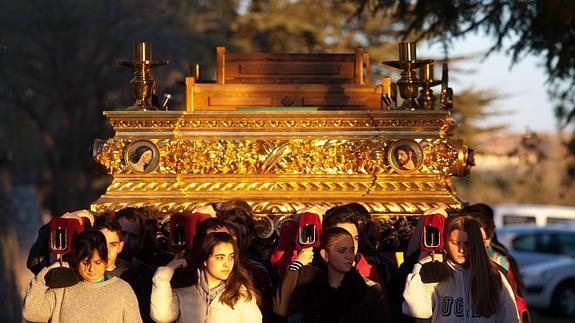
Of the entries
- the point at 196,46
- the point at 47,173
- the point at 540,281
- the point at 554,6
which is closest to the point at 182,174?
the point at 554,6

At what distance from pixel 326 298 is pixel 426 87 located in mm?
2956

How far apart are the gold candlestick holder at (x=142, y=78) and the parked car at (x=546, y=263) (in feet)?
45.6

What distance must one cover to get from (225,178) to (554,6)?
3.71 m

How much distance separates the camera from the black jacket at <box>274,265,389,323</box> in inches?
310

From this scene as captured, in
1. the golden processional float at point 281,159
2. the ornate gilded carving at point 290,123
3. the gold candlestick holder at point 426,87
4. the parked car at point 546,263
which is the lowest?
the parked car at point 546,263

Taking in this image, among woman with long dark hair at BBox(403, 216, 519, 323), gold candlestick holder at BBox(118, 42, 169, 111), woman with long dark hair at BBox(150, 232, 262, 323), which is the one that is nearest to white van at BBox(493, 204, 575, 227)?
gold candlestick holder at BBox(118, 42, 169, 111)

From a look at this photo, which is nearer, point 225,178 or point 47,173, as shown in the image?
point 225,178

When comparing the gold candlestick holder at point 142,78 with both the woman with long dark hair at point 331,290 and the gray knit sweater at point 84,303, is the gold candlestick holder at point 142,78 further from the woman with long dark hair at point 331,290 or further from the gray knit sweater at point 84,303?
the woman with long dark hair at point 331,290

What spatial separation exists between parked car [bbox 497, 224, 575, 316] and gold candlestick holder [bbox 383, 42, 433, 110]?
1345 centimetres

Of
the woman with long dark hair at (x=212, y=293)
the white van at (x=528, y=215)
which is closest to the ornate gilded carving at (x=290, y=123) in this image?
the woman with long dark hair at (x=212, y=293)

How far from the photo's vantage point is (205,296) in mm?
8023

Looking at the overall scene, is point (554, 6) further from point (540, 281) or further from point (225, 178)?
point (540, 281)

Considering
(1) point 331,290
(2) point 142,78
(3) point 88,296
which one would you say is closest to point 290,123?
(2) point 142,78

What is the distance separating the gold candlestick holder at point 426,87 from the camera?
10.4m
